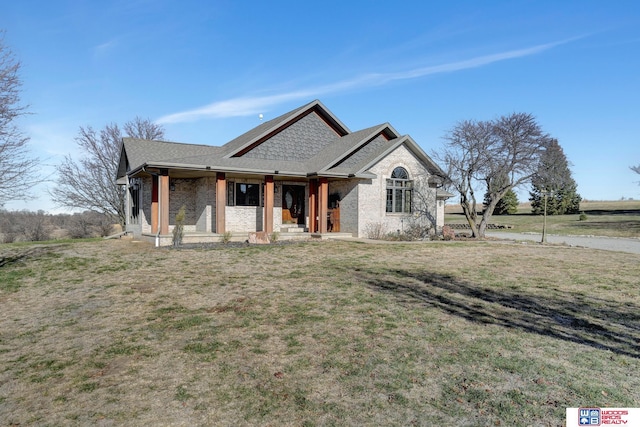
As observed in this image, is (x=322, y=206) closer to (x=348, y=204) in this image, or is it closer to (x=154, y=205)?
(x=348, y=204)

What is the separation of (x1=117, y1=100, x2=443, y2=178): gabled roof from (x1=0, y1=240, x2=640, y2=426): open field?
8983 mm

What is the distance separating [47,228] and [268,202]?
26.0 meters

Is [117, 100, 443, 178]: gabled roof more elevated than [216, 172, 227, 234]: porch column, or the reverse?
[117, 100, 443, 178]: gabled roof

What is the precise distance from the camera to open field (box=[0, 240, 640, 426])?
3.86 meters

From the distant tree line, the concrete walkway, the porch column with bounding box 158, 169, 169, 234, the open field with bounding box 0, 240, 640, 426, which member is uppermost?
the porch column with bounding box 158, 169, 169, 234

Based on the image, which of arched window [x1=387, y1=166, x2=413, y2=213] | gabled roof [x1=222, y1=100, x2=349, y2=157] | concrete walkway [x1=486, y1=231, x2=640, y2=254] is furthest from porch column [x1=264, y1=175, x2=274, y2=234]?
concrete walkway [x1=486, y1=231, x2=640, y2=254]

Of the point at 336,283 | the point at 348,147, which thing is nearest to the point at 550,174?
the point at 348,147

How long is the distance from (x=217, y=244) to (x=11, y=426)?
1274 centimetres

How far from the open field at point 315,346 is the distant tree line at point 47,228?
23.9 metres

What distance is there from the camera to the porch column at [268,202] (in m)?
18.8

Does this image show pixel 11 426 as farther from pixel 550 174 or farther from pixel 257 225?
pixel 550 174

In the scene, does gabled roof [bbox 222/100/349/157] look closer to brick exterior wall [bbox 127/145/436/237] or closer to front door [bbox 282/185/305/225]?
brick exterior wall [bbox 127/145/436/237]

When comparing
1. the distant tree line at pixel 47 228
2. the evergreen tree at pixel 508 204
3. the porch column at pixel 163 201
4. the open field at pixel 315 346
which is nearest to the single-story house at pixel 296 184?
the porch column at pixel 163 201

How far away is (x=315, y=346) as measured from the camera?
5.43 m
